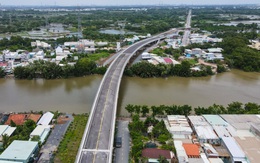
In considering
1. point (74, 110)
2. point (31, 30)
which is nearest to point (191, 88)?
point (74, 110)

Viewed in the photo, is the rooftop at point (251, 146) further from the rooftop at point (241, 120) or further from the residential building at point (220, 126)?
the rooftop at point (241, 120)

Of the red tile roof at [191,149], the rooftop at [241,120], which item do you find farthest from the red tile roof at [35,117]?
the rooftop at [241,120]

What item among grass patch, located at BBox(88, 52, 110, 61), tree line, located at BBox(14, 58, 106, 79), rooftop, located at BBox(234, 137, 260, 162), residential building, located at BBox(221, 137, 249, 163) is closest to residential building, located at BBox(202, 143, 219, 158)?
residential building, located at BBox(221, 137, 249, 163)

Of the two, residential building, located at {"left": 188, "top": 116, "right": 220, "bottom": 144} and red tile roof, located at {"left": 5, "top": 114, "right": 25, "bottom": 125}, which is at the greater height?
residential building, located at {"left": 188, "top": 116, "right": 220, "bottom": 144}

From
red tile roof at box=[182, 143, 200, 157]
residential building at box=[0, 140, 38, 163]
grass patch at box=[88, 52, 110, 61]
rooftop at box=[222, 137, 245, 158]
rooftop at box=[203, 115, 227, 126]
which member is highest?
grass patch at box=[88, 52, 110, 61]

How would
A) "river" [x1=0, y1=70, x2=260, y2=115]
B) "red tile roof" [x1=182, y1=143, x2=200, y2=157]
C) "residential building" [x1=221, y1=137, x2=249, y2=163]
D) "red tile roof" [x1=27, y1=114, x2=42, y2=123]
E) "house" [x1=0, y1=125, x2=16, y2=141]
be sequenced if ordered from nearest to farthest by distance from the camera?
"residential building" [x1=221, y1=137, x2=249, y2=163] → "red tile roof" [x1=182, y1=143, x2=200, y2=157] → "house" [x1=0, y1=125, x2=16, y2=141] → "red tile roof" [x1=27, y1=114, x2=42, y2=123] → "river" [x1=0, y1=70, x2=260, y2=115]

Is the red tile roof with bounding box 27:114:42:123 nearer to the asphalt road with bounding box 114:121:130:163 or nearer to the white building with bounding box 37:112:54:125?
the white building with bounding box 37:112:54:125
